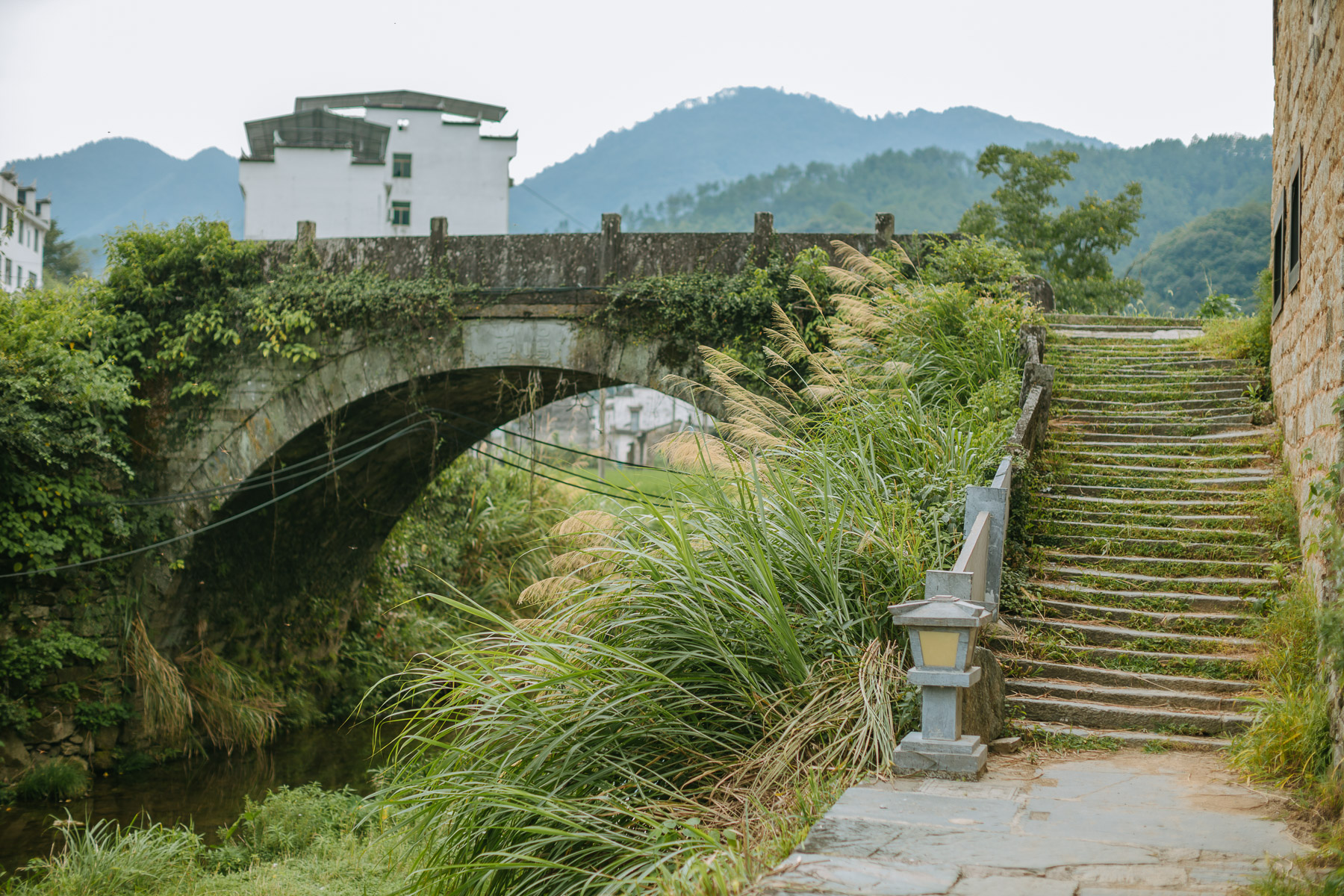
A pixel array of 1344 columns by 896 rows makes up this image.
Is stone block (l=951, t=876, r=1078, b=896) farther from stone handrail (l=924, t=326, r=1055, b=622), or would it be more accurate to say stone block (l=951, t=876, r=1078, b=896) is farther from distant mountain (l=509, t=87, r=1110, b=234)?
distant mountain (l=509, t=87, r=1110, b=234)

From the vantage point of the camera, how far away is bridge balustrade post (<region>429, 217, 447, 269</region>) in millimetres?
9625

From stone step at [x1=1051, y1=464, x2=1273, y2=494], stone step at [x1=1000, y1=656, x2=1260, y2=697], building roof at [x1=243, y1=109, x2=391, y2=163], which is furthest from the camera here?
building roof at [x1=243, y1=109, x2=391, y2=163]

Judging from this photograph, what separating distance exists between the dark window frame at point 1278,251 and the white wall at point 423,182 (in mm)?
21815

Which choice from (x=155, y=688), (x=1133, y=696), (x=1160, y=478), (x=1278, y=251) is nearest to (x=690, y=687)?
A: (x=1133, y=696)

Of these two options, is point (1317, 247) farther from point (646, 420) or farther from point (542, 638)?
point (646, 420)

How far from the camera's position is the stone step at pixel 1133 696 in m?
4.55

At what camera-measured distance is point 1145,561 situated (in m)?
5.78

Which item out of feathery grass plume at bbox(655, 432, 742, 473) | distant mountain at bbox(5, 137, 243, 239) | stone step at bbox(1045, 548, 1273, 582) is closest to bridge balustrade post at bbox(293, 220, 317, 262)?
feathery grass plume at bbox(655, 432, 742, 473)

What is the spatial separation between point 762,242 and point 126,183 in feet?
Result: 554

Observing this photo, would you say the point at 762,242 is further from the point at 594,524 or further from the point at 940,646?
the point at 940,646

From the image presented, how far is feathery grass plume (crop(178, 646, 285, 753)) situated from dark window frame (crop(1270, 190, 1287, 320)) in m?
10.2

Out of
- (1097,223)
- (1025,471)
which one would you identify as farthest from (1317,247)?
(1097,223)

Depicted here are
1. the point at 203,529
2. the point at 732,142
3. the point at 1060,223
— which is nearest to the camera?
the point at 203,529

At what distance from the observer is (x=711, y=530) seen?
14.8 ft
